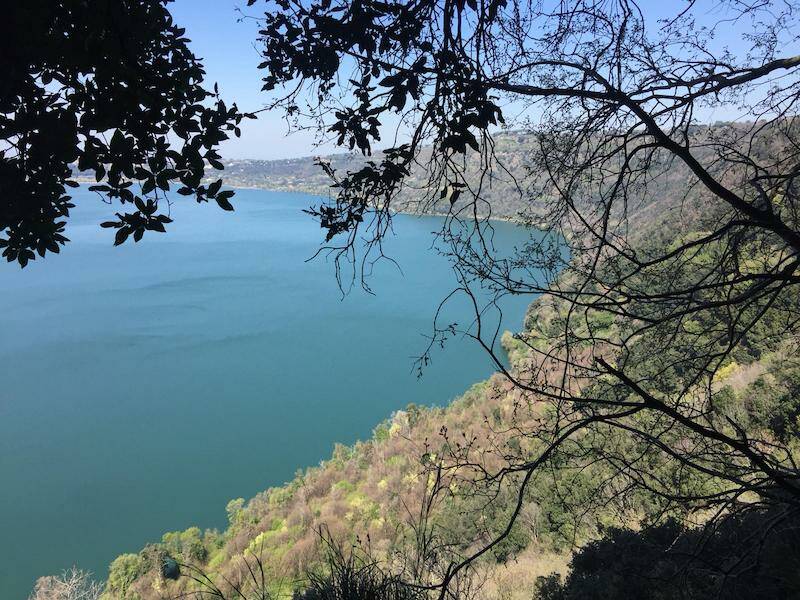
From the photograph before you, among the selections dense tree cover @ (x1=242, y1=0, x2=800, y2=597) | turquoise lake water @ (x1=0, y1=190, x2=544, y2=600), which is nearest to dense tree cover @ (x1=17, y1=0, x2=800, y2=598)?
dense tree cover @ (x1=242, y1=0, x2=800, y2=597)

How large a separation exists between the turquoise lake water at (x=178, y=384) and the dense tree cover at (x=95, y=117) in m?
4.59

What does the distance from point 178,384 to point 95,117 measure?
69.3 feet

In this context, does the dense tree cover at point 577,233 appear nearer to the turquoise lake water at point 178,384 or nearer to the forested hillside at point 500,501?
the forested hillside at point 500,501

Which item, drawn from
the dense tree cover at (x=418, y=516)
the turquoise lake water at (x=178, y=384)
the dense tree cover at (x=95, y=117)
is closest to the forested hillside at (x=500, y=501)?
the dense tree cover at (x=418, y=516)

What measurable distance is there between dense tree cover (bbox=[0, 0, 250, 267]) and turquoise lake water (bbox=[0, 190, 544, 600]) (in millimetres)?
4592

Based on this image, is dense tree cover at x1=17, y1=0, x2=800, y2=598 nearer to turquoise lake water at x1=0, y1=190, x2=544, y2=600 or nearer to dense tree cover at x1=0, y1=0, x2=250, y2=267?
dense tree cover at x1=0, y1=0, x2=250, y2=267

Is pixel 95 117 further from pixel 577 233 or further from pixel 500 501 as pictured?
pixel 500 501

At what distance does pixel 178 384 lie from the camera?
794 inches

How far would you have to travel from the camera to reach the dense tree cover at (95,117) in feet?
3.79

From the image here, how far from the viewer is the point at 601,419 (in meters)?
0.95

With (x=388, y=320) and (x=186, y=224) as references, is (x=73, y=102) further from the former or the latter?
(x=186, y=224)

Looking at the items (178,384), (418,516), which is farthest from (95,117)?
(178,384)

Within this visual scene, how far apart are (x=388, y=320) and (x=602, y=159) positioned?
962 inches

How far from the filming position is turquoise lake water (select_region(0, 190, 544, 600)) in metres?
14.0
